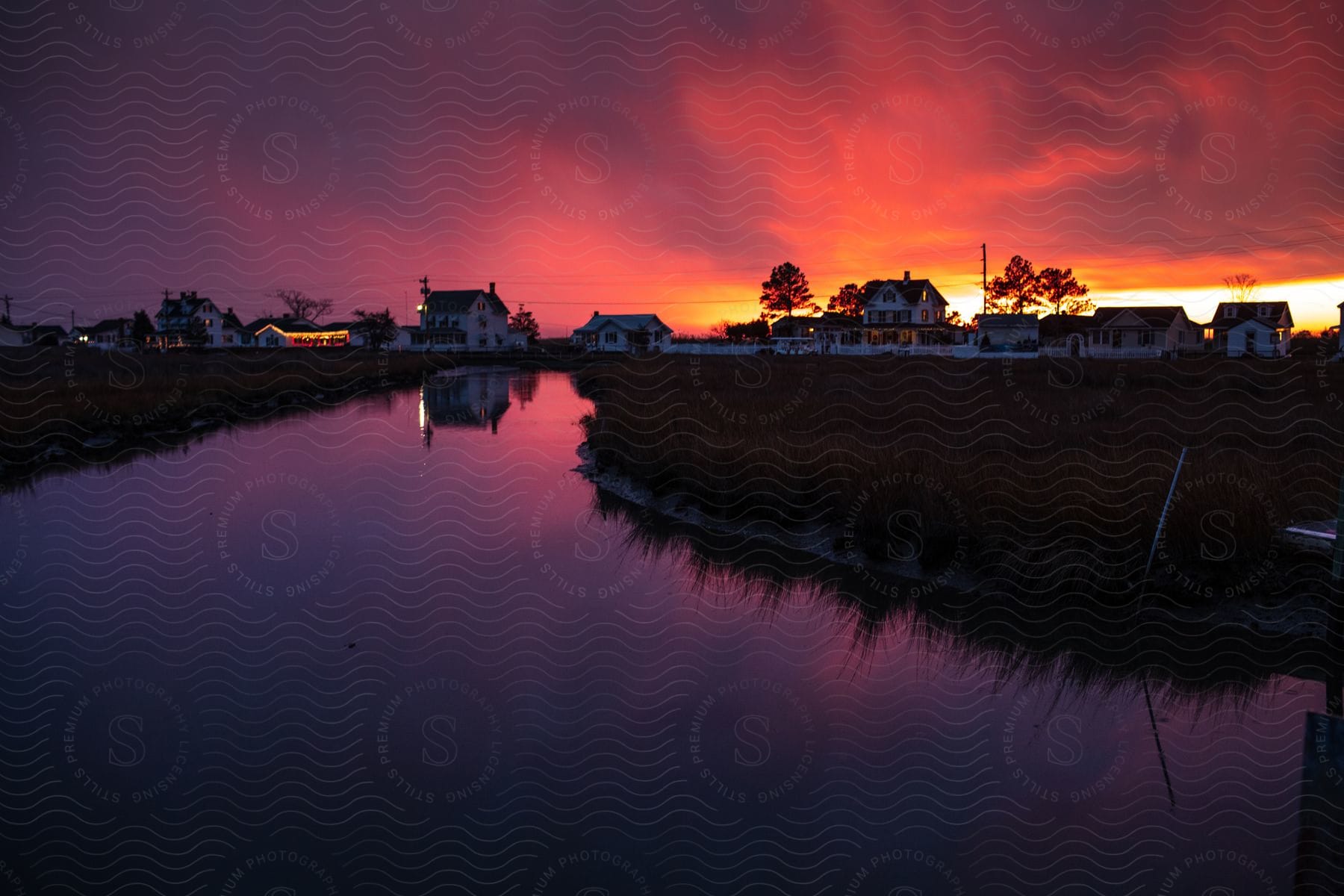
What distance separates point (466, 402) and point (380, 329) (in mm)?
68675

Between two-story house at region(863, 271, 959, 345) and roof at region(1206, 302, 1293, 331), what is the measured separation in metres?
20.7

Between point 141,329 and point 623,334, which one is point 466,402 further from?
point 141,329

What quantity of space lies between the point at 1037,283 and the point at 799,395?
63.3 meters

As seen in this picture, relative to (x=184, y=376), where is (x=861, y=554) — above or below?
below

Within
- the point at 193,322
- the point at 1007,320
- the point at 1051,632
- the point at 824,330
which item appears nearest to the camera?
the point at 1051,632

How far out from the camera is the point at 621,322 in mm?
91250

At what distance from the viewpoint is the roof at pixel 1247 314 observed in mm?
61625

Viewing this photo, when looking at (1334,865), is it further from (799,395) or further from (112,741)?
(799,395)

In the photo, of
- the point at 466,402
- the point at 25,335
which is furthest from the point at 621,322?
the point at 25,335

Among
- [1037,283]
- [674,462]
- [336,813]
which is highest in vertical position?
[1037,283]

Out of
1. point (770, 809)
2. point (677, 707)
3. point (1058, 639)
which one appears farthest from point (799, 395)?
point (770, 809)

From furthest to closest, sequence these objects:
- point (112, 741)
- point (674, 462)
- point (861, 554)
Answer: point (674, 462), point (861, 554), point (112, 741)

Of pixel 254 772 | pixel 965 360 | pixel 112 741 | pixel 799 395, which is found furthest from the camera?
pixel 965 360

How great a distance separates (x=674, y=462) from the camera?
16500mm
